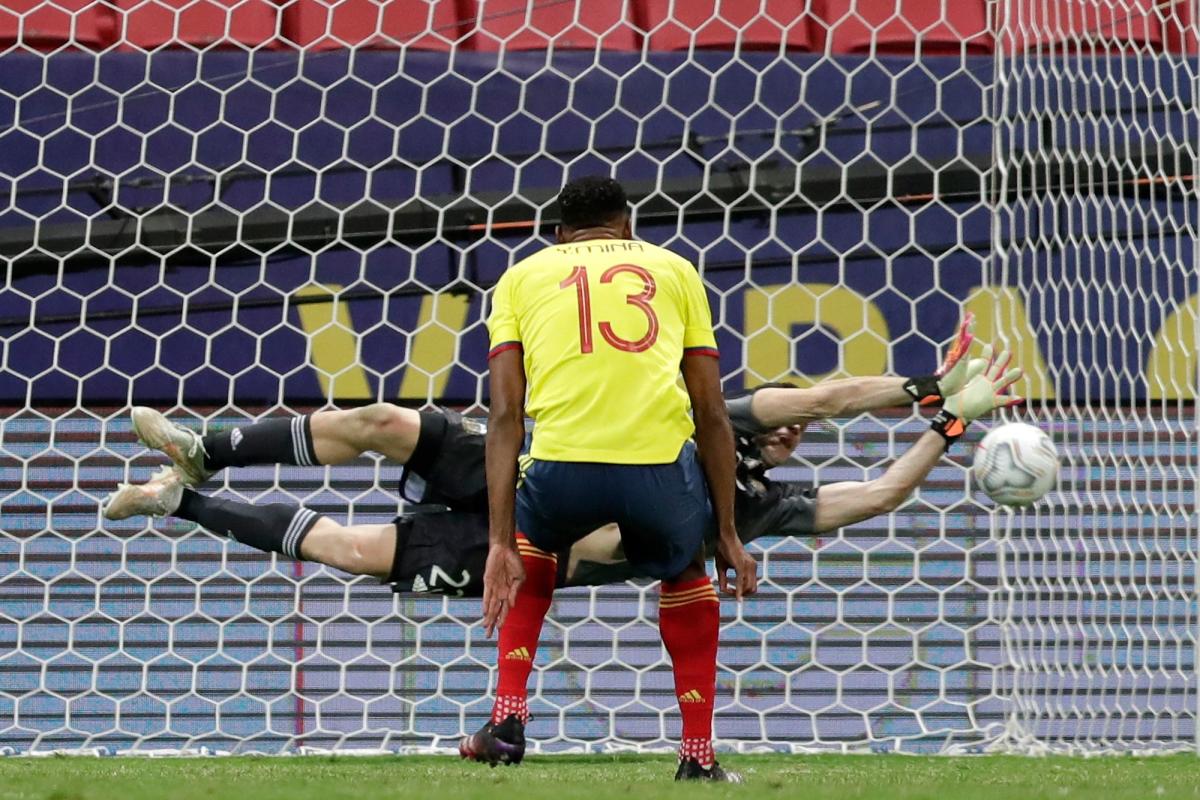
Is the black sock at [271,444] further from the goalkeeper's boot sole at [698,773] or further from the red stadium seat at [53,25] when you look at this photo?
the red stadium seat at [53,25]

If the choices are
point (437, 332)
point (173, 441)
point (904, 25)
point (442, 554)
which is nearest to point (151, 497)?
point (173, 441)

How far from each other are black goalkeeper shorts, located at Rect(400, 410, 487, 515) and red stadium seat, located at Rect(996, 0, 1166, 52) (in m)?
2.41

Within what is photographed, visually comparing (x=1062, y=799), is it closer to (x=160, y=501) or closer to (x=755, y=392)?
(x=755, y=392)

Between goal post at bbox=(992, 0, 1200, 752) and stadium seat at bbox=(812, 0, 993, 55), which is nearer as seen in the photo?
goal post at bbox=(992, 0, 1200, 752)

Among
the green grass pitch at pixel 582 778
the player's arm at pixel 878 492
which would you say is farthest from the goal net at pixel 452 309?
the green grass pitch at pixel 582 778

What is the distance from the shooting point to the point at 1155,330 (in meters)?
7.13

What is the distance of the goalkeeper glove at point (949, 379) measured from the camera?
5105 millimetres

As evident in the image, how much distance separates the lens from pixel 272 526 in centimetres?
541

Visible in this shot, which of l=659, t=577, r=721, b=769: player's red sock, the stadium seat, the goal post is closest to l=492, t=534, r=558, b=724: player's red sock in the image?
l=659, t=577, r=721, b=769: player's red sock

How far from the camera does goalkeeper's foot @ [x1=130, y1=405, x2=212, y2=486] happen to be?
5301 mm

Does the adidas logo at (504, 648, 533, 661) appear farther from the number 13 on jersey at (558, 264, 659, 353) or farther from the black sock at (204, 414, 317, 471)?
the black sock at (204, 414, 317, 471)

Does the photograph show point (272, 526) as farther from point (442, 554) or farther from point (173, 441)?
point (442, 554)

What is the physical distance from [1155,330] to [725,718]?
7.68 feet

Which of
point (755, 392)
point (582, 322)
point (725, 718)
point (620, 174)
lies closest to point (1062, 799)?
point (582, 322)
